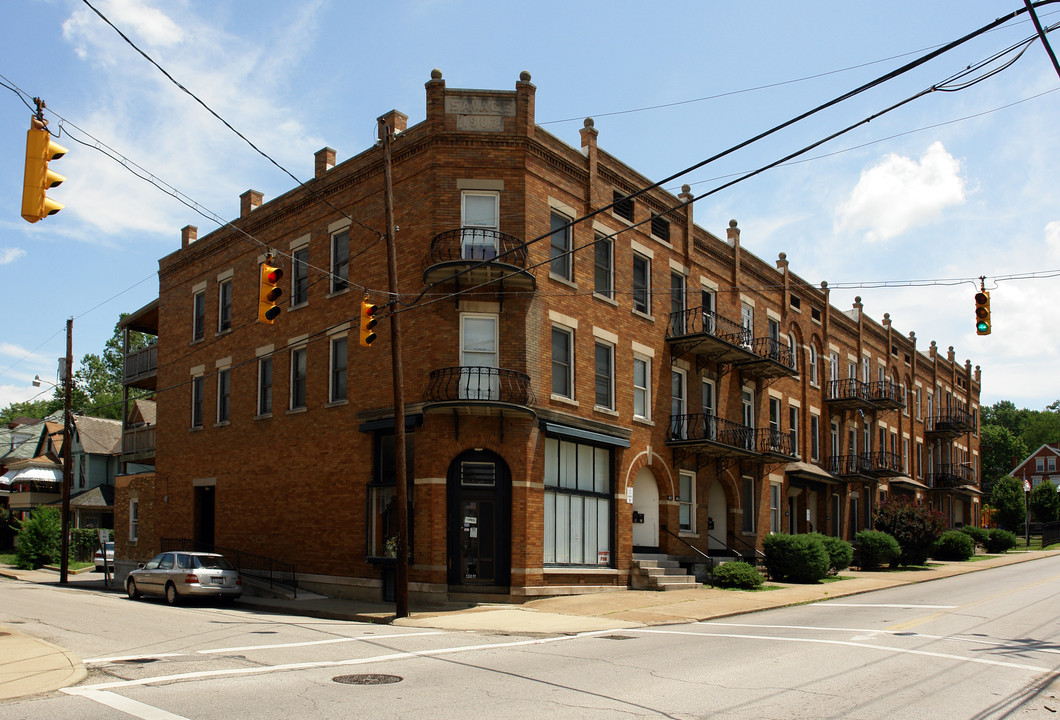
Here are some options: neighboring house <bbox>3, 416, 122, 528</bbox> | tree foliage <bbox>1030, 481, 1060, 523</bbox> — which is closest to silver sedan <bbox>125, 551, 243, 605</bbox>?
neighboring house <bbox>3, 416, 122, 528</bbox>

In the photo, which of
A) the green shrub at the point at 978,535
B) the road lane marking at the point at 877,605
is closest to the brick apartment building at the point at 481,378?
the road lane marking at the point at 877,605

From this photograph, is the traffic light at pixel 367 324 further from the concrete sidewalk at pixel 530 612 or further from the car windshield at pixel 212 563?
the car windshield at pixel 212 563

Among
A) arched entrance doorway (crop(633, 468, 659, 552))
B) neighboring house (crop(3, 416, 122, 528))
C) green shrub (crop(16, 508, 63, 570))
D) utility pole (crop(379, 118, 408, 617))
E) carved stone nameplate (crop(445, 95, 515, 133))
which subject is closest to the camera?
utility pole (crop(379, 118, 408, 617))

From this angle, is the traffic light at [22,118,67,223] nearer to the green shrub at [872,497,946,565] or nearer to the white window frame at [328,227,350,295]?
the white window frame at [328,227,350,295]

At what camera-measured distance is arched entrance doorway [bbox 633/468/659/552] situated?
1072 inches

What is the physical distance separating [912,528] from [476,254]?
22735mm

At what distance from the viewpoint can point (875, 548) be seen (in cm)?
3347

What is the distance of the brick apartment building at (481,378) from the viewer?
2220 cm

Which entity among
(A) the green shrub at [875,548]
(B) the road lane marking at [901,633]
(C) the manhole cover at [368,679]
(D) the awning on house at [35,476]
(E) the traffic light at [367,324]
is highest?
(E) the traffic light at [367,324]

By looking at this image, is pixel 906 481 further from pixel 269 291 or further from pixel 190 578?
pixel 269 291

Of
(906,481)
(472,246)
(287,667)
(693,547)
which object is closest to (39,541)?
(693,547)

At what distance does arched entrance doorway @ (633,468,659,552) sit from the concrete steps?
0.95 m

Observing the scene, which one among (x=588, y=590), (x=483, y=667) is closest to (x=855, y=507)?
(x=588, y=590)

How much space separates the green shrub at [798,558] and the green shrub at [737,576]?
7.19 ft
